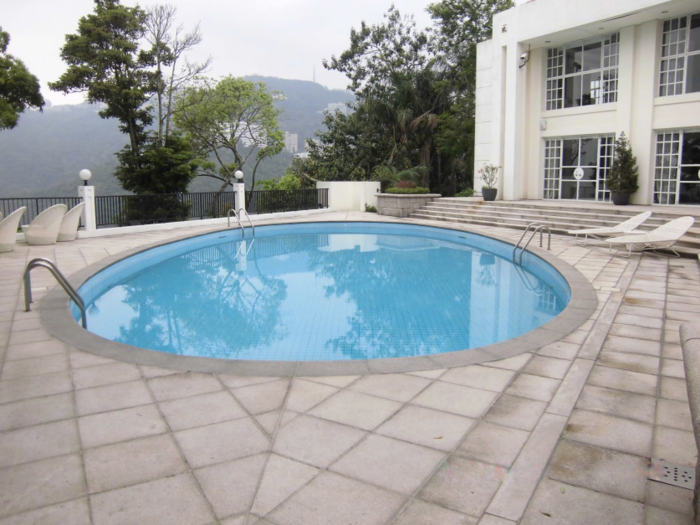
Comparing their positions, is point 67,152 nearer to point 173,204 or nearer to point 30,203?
point 173,204

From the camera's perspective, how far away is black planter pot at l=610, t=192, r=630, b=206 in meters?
13.4

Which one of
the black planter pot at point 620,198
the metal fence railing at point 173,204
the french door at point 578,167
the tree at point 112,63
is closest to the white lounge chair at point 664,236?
the black planter pot at point 620,198

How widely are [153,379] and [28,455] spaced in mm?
1070

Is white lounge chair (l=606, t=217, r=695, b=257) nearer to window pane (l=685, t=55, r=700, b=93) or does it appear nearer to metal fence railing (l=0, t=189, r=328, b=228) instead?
window pane (l=685, t=55, r=700, b=93)

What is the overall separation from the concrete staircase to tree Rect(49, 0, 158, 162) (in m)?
10.9

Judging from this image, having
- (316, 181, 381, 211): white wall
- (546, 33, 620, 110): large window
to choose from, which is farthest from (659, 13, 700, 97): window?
(316, 181, 381, 211): white wall

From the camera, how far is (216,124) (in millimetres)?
20844

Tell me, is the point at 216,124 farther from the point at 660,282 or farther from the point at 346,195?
the point at 660,282

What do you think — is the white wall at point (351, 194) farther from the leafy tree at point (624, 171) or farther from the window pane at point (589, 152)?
the leafy tree at point (624, 171)

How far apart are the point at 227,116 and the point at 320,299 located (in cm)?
1542

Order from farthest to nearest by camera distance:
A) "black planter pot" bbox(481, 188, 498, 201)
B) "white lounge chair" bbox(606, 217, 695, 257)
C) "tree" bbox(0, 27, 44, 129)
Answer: "black planter pot" bbox(481, 188, 498, 201)
"tree" bbox(0, 27, 44, 129)
"white lounge chair" bbox(606, 217, 695, 257)

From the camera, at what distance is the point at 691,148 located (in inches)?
512

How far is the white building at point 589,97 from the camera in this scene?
13023 mm

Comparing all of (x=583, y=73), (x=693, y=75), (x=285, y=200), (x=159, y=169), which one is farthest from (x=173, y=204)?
(x=693, y=75)
